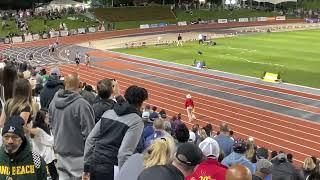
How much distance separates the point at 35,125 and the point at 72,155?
2.40 ft

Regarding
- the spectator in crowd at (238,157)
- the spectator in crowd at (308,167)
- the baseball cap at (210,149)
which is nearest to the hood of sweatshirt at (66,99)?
the baseball cap at (210,149)

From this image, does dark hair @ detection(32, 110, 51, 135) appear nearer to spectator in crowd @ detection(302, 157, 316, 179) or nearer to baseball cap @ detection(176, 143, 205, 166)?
baseball cap @ detection(176, 143, 205, 166)

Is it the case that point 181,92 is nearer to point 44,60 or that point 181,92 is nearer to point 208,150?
point 44,60

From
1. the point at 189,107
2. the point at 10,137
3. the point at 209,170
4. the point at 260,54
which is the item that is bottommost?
the point at 189,107

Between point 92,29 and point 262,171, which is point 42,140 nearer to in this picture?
point 262,171

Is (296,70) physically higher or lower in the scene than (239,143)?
lower

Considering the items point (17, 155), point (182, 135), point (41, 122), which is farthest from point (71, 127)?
point (17, 155)

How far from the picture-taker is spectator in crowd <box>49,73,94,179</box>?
7570 mm

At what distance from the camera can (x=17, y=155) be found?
577cm

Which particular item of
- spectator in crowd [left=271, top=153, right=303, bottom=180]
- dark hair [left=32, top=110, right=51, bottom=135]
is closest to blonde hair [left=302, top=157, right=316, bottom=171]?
spectator in crowd [left=271, top=153, right=303, bottom=180]

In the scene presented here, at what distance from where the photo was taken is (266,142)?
21891 millimetres

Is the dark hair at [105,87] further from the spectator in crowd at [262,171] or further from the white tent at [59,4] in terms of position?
the white tent at [59,4]

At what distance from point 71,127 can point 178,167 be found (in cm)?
285

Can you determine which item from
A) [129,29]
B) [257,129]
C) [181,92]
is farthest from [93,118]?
[129,29]
